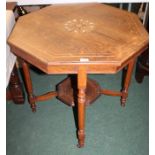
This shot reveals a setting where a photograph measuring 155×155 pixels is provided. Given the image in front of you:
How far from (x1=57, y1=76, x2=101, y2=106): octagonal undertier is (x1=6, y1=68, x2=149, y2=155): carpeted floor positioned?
0.38 ft

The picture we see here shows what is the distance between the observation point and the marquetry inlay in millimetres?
1226

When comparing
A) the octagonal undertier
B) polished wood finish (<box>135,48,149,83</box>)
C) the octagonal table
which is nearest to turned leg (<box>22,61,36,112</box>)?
the octagonal table

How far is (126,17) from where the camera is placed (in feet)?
4.47

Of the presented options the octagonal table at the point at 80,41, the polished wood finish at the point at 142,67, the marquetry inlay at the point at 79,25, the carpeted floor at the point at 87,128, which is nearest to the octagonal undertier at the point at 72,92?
the octagonal table at the point at 80,41

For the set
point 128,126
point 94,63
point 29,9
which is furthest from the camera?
point 29,9

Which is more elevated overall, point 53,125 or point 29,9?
point 29,9

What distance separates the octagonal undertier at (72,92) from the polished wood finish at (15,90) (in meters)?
0.29

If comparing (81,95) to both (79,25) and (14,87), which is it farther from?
(14,87)

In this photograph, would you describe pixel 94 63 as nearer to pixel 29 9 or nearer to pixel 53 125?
pixel 53 125

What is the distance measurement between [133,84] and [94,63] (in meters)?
0.98

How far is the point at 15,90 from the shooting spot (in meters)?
1.58

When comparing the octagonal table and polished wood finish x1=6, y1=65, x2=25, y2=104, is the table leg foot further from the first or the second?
polished wood finish x1=6, y1=65, x2=25, y2=104
